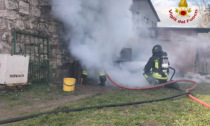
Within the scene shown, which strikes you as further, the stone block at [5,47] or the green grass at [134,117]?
the stone block at [5,47]

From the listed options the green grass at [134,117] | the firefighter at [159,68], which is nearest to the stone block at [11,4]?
the green grass at [134,117]

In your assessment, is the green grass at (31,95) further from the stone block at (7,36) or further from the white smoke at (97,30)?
the white smoke at (97,30)

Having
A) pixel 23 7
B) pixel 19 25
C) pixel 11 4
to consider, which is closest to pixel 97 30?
pixel 23 7

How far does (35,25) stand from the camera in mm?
6254

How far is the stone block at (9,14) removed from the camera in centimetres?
515

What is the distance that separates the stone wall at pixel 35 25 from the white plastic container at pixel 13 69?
1.18 ft

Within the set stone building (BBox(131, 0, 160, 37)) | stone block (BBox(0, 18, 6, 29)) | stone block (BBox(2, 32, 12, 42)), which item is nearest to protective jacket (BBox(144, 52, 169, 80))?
stone block (BBox(2, 32, 12, 42))

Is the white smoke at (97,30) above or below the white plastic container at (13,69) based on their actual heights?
above

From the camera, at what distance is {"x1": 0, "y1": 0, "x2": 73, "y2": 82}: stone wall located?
5.21 meters

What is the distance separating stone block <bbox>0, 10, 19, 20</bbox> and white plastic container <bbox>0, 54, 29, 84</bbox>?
3.56 feet

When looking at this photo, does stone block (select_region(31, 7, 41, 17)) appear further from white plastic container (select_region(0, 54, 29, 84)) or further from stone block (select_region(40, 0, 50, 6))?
white plastic container (select_region(0, 54, 29, 84))

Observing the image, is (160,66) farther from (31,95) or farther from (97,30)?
(31,95)

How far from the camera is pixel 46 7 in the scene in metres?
6.68

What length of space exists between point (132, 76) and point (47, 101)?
4.91m
